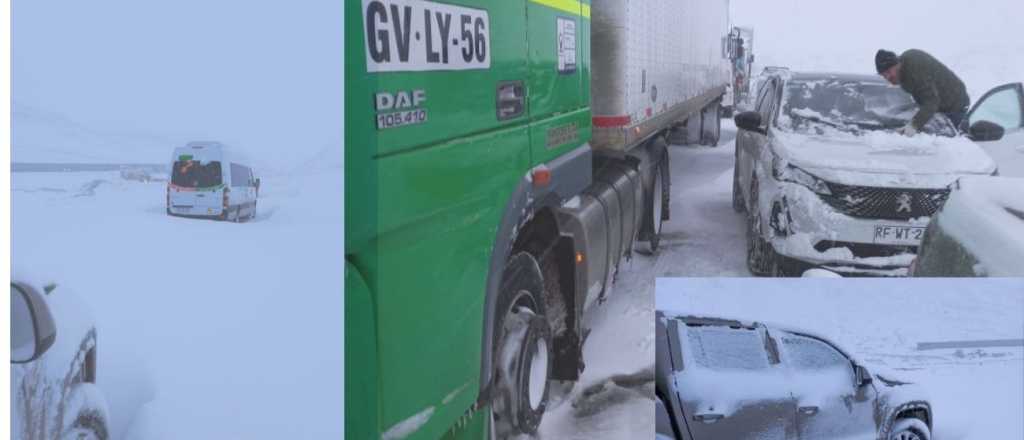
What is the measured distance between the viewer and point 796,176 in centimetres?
202

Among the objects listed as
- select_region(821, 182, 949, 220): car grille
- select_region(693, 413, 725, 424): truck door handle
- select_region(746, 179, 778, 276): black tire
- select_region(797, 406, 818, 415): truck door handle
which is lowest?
select_region(693, 413, 725, 424): truck door handle

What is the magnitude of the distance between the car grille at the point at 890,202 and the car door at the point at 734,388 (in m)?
0.32

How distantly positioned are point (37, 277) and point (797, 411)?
1.41 m

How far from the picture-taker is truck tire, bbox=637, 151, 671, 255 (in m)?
2.12

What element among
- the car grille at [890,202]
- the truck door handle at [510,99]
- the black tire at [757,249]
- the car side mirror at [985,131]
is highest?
the truck door handle at [510,99]

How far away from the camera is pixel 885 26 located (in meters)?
2.05

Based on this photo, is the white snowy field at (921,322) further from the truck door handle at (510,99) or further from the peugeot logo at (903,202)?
the truck door handle at (510,99)

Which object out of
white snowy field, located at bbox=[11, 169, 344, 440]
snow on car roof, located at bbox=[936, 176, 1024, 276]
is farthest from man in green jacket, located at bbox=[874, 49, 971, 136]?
white snowy field, located at bbox=[11, 169, 344, 440]

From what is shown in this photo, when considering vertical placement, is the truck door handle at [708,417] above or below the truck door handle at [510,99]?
below

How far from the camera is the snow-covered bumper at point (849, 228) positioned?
1915mm

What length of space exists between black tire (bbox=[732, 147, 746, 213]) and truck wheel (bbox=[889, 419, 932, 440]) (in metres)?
0.54

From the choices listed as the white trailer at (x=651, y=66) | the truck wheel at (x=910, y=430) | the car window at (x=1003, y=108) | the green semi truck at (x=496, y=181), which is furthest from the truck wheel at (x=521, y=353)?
the car window at (x=1003, y=108)

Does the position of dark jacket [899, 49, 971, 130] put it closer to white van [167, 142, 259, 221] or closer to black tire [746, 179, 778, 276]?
black tire [746, 179, 778, 276]

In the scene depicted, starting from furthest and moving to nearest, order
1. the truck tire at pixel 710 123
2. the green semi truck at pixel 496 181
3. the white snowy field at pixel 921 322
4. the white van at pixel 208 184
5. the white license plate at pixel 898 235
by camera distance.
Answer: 1. the truck tire at pixel 710 123
2. the white snowy field at pixel 921 322
3. the white license plate at pixel 898 235
4. the green semi truck at pixel 496 181
5. the white van at pixel 208 184
